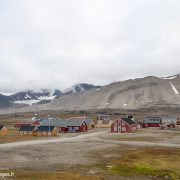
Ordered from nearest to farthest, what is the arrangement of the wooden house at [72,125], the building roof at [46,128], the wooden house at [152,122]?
the building roof at [46,128], the wooden house at [72,125], the wooden house at [152,122]

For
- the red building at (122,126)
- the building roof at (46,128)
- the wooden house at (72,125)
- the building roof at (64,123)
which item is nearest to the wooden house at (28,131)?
the building roof at (46,128)

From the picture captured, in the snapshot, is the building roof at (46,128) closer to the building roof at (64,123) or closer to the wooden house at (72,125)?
the building roof at (64,123)

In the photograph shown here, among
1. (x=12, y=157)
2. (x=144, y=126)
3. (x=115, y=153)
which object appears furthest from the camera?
(x=144, y=126)

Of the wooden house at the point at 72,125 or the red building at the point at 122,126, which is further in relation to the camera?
the wooden house at the point at 72,125

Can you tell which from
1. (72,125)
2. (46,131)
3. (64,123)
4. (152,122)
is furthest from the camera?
(152,122)

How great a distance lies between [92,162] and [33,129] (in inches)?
2419

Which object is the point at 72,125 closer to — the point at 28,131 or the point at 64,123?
the point at 64,123

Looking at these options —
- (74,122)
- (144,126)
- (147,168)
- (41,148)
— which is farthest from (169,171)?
(144,126)

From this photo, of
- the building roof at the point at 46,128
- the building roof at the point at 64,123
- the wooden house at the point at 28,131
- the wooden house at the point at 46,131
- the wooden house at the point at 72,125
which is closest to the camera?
the wooden house at the point at 46,131

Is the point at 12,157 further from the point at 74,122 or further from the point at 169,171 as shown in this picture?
the point at 74,122

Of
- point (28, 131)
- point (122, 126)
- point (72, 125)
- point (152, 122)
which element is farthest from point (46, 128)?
point (152, 122)

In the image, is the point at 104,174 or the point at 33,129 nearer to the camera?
the point at 104,174

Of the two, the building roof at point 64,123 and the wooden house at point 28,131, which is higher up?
the building roof at point 64,123

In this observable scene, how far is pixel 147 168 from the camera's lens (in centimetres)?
5381
